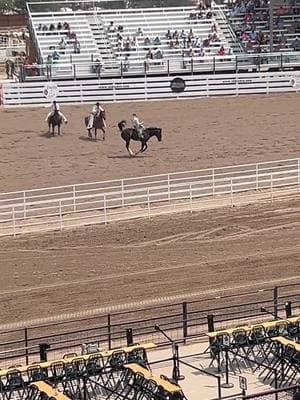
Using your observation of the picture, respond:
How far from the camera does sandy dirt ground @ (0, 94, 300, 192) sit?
2752 centimetres

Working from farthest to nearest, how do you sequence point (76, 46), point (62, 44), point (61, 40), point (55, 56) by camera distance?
point (61, 40) → point (76, 46) → point (62, 44) → point (55, 56)

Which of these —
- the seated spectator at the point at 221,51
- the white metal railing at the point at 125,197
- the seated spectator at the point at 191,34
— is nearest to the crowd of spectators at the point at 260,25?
the seated spectator at the point at 221,51

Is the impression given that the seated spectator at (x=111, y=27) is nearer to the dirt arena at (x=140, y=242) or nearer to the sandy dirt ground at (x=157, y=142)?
the sandy dirt ground at (x=157, y=142)

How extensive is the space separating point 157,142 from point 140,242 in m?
11.2

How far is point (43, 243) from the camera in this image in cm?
2069

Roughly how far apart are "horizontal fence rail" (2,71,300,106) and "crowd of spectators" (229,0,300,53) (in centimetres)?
462

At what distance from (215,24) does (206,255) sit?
98.2ft

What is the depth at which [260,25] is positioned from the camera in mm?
49344

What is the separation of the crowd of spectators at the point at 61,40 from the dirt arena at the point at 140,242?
12.3m

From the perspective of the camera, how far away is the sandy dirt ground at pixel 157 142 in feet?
90.3

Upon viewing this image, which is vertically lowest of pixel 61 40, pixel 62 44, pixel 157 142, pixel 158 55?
pixel 157 142

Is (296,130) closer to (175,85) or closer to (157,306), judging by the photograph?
(175,85)

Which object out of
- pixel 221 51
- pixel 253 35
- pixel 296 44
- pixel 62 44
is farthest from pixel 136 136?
pixel 253 35

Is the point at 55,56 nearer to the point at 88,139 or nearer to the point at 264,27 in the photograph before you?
the point at 264,27
